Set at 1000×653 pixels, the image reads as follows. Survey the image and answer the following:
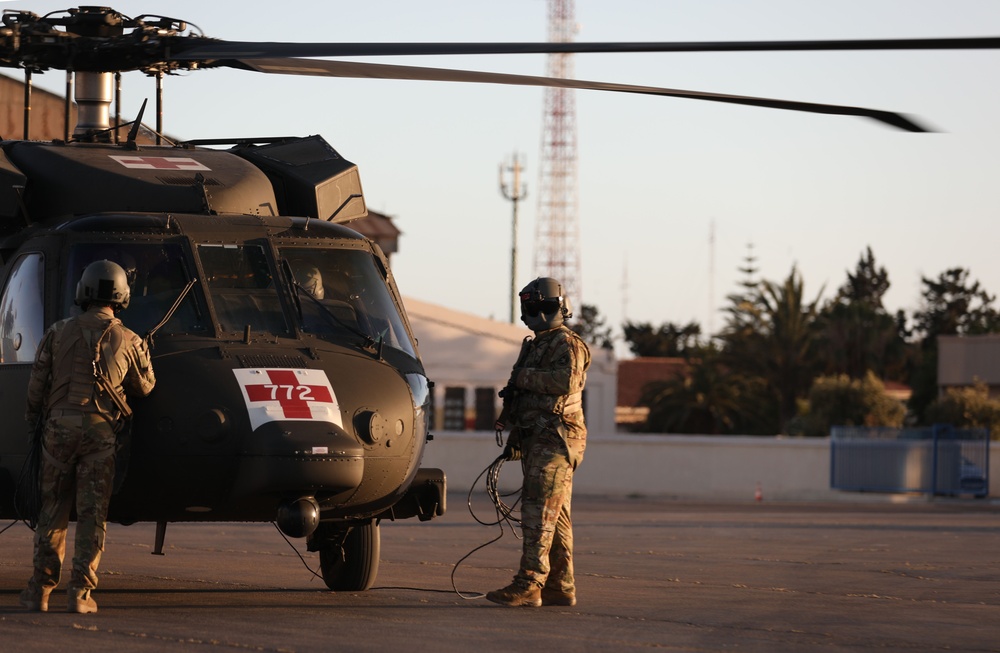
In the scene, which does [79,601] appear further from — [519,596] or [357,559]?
[519,596]

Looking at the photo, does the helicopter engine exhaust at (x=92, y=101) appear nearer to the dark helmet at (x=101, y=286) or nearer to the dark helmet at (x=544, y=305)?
the dark helmet at (x=101, y=286)

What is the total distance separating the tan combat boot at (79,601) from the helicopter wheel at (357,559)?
2269mm

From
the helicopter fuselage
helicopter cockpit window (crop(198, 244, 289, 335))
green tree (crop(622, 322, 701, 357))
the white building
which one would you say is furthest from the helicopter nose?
green tree (crop(622, 322, 701, 357))

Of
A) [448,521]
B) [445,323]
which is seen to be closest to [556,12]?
[445,323]

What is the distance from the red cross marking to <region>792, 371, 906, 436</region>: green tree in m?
41.5

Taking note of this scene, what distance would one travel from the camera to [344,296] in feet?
35.4

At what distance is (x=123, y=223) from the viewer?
34.0 ft

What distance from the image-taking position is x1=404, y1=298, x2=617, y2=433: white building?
43.8 meters

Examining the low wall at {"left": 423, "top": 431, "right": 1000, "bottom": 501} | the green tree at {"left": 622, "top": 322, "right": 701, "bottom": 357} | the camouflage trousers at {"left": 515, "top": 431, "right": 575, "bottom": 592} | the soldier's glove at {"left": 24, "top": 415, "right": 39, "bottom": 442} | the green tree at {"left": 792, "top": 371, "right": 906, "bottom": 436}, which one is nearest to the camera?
the soldier's glove at {"left": 24, "top": 415, "right": 39, "bottom": 442}

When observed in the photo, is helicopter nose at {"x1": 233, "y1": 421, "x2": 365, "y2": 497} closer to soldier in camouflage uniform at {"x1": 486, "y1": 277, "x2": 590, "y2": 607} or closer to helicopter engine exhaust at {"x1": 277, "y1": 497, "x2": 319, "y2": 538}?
helicopter engine exhaust at {"x1": 277, "y1": 497, "x2": 319, "y2": 538}

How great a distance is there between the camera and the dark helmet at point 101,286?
955 centimetres

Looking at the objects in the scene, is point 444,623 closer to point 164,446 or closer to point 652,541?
point 164,446

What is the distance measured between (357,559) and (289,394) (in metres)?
2.36

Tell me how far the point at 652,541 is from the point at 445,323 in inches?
1077
